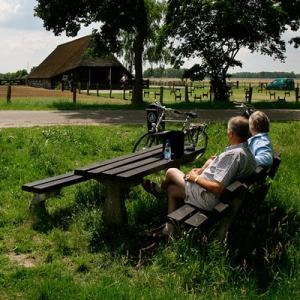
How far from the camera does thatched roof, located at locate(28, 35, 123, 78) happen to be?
5380cm

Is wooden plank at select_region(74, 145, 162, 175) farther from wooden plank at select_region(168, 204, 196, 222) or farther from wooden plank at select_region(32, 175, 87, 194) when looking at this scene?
wooden plank at select_region(168, 204, 196, 222)

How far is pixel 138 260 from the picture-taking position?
4309 mm

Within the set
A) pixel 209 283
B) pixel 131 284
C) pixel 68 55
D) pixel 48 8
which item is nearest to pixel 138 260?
pixel 131 284

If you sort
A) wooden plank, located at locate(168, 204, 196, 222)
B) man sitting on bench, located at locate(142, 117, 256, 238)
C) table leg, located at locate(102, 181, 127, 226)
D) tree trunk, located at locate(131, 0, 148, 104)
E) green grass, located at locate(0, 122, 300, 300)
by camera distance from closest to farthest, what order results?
green grass, located at locate(0, 122, 300, 300) < wooden plank, located at locate(168, 204, 196, 222) < man sitting on bench, located at locate(142, 117, 256, 238) < table leg, located at locate(102, 181, 127, 226) < tree trunk, located at locate(131, 0, 148, 104)

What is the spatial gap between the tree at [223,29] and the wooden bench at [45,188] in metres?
22.5

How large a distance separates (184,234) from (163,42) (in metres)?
25.4

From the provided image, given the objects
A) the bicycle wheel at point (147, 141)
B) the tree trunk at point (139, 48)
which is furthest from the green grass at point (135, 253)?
the tree trunk at point (139, 48)

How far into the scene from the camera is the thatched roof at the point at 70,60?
177ft

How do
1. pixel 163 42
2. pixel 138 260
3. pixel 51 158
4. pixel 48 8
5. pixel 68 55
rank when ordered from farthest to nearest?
pixel 68 55 → pixel 163 42 → pixel 48 8 → pixel 51 158 → pixel 138 260

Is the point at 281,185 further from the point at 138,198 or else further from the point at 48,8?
the point at 48,8

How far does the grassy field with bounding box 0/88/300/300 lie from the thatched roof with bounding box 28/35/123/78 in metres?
46.3

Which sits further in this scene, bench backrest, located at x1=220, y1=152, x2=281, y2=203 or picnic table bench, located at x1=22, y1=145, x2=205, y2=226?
picnic table bench, located at x1=22, y1=145, x2=205, y2=226

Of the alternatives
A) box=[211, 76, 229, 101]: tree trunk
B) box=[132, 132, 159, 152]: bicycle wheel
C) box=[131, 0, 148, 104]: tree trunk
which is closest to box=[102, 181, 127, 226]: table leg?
box=[132, 132, 159, 152]: bicycle wheel

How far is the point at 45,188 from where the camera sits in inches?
209
